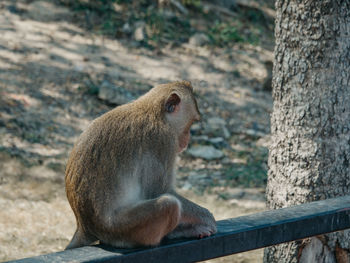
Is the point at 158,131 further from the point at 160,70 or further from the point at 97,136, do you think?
the point at 160,70

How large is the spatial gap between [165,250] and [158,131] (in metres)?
1.12

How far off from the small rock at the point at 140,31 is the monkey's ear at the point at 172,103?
686 cm

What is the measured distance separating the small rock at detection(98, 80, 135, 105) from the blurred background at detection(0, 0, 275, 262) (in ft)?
0.05

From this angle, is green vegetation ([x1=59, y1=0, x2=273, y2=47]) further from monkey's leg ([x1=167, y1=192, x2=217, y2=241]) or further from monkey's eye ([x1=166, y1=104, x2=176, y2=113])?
monkey's leg ([x1=167, y1=192, x2=217, y2=241])

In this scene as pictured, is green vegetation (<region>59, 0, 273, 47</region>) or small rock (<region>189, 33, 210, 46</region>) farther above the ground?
green vegetation (<region>59, 0, 273, 47</region>)

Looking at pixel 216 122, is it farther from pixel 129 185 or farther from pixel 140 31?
pixel 129 185

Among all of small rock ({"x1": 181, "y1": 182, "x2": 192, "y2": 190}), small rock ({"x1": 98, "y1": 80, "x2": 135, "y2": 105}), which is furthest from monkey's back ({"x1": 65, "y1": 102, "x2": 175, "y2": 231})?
small rock ({"x1": 98, "y1": 80, "x2": 135, "y2": 105})

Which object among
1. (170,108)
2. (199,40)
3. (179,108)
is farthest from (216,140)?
(170,108)

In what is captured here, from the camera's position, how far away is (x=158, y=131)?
11.2 feet

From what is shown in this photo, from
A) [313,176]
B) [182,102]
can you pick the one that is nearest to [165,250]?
[182,102]

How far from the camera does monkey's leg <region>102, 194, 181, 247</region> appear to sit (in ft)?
10.0

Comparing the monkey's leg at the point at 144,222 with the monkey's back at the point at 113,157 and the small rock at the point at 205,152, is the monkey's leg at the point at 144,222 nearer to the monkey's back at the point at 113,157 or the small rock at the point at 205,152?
the monkey's back at the point at 113,157

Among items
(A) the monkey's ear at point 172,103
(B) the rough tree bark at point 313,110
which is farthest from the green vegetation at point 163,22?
(A) the monkey's ear at point 172,103

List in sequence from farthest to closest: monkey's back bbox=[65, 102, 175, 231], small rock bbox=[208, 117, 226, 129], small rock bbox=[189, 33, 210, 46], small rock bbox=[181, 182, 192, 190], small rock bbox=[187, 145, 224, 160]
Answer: small rock bbox=[189, 33, 210, 46] → small rock bbox=[208, 117, 226, 129] → small rock bbox=[187, 145, 224, 160] → small rock bbox=[181, 182, 192, 190] → monkey's back bbox=[65, 102, 175, 231]
